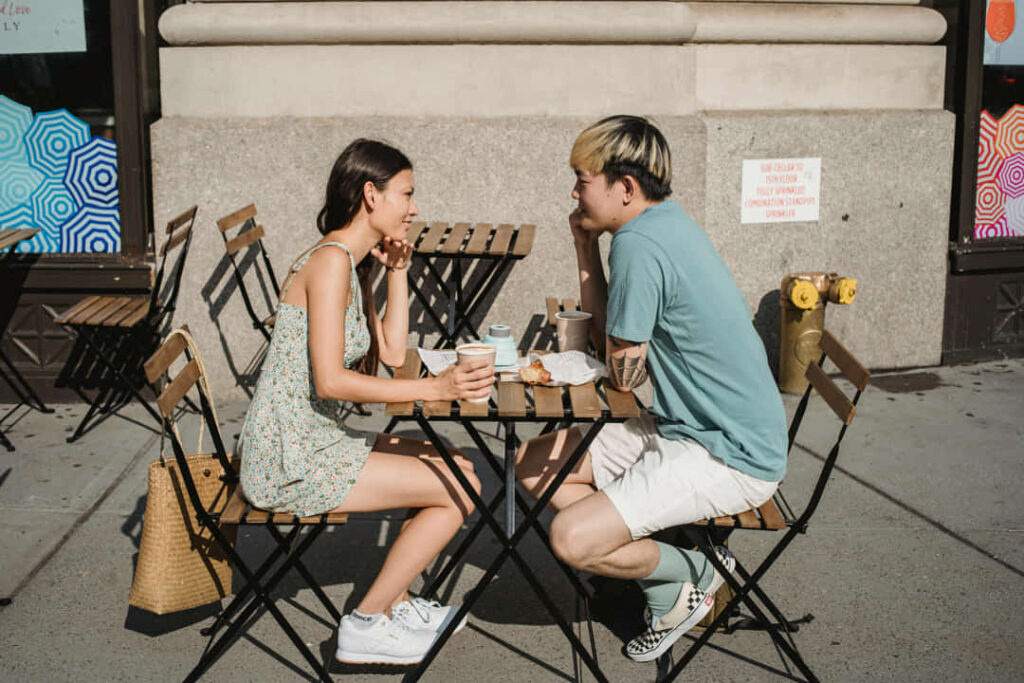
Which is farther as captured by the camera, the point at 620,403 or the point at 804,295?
the point at 804,295

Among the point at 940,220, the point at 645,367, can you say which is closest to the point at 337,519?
the point at 645,367

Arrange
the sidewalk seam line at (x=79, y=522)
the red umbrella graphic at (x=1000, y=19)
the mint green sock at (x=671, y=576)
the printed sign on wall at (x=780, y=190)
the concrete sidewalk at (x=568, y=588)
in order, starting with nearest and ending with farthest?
the mint green sock at (x=671, y=576)
the concrete sidewalk at (x=568, y=588)
the sidewalk seam line at (x=79, y=522)
the printed sign on wall at (x=780, y=190)
the red umbrella graphic at (x=1000, y=19)

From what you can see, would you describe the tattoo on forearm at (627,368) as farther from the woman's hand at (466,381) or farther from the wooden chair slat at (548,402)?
the woman's hand at (466,381)

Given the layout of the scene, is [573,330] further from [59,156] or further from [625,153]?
[59,156]

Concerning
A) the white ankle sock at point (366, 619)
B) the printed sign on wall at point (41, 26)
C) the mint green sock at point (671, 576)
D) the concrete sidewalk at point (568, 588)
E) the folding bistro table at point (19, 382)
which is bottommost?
the concrete sidewalk at point (568, 588)

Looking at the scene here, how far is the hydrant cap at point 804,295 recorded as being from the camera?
5910mm

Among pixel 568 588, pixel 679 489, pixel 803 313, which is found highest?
pixel 803 313

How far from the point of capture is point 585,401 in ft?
9.77

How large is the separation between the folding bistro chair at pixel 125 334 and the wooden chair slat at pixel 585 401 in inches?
119

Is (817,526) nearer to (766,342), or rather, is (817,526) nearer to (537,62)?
(766,342)

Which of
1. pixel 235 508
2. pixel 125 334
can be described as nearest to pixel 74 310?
pixel 125 334

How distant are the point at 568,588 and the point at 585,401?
1.12 metres

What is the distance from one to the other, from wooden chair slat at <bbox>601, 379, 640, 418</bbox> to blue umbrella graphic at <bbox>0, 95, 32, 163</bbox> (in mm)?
4319

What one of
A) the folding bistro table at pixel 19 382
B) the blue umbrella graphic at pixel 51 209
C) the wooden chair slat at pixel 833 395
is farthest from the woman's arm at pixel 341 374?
the blue umbrella graphic at pixel 51 209
